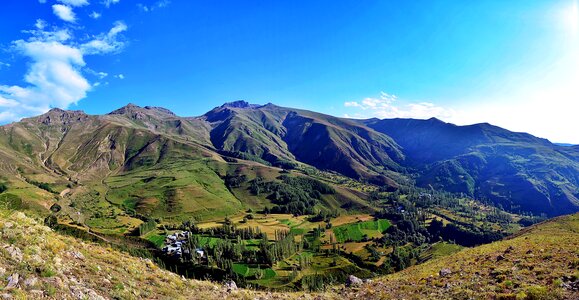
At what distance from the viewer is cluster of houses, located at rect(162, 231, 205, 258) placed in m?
155

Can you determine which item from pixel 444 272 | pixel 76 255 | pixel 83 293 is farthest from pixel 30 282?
pixel 444 272

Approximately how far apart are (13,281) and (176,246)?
170 m

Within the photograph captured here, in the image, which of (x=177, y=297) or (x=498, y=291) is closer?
(x=177, y=297)

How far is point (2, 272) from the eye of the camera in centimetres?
1534

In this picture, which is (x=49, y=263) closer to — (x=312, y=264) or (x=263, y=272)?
(x=263, y=272)

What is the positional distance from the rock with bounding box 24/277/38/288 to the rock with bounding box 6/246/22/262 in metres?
2.41

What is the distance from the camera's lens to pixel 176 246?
169750mm

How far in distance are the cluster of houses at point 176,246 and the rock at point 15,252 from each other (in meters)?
146

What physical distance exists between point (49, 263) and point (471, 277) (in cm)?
3447

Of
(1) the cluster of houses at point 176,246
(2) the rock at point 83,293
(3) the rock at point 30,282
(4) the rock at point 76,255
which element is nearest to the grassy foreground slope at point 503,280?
(2) the rock at point 83,293

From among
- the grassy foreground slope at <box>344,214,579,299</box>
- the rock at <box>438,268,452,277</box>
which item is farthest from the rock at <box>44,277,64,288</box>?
the rock at <box>438,268,452,277</box>

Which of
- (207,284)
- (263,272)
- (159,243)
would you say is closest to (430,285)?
(207,284)

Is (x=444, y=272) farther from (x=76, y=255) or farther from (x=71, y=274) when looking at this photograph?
(x=76, y=255)

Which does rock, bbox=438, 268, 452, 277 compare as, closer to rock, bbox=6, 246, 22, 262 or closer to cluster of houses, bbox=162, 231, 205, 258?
rock, bbox=6, 246, 22, 262
